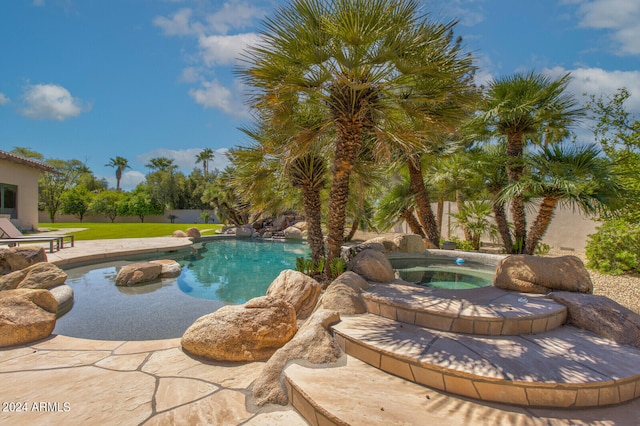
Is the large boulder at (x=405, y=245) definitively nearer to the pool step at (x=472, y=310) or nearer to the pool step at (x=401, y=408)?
the pool step at (x=472, y=310)

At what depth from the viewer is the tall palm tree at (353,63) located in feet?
14.6

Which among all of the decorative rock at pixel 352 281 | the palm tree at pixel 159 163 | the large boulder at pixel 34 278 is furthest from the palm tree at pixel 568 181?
the palm tree at pixel 159 163

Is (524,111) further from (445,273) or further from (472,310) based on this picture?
(472,310)

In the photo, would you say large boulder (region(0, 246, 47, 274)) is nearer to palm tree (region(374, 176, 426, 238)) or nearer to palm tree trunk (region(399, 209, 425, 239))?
palm tree (region(374, 176, 426, 238))

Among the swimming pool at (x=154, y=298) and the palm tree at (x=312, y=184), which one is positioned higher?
the palm tree at (x=312, y=184)

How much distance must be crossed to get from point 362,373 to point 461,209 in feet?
38.9

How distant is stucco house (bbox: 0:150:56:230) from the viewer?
55.3 ft

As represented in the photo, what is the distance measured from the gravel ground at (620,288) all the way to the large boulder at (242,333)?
20.3ft

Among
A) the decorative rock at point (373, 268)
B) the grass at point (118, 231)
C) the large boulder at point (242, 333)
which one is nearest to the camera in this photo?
the large boulder at point (242, 333)

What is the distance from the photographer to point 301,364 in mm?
2883

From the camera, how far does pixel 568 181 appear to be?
21.2 ft

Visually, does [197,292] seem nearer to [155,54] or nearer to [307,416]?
[307,416]

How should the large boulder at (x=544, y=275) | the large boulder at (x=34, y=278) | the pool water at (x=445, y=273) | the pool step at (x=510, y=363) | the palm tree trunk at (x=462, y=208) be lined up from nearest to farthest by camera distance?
the pool step at (x=510, y=363) → the large boulder at (x=544, y=275) → the large boulder at (x=34, y=278) → the pool water at (x=445, y=273) → the palm tree trunk at (x=462, y=208)

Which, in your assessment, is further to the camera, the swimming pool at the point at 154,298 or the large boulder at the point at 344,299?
the swimming pool at the point at 154,298
